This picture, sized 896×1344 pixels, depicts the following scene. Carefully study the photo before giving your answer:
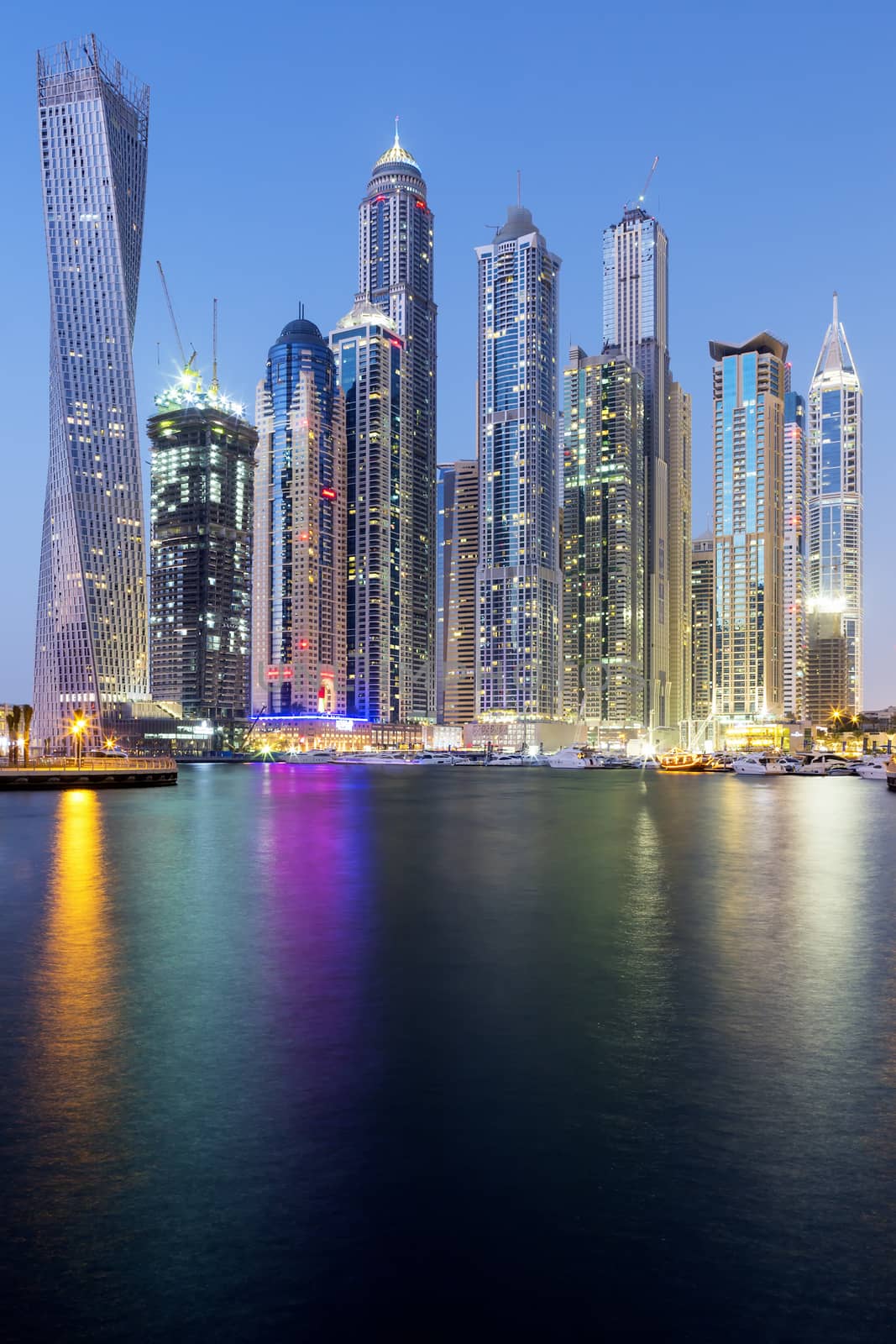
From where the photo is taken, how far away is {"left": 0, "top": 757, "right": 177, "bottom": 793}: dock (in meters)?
127

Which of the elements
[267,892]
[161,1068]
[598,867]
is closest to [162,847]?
[267,892]

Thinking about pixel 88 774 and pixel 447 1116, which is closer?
pixel 447 1116

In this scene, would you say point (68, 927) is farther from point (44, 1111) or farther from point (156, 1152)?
point (156, 1152)

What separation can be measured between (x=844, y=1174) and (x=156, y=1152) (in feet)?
31.5

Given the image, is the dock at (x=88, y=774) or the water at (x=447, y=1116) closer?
the water at (x=447, y=1116)

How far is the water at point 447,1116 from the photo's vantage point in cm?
1046

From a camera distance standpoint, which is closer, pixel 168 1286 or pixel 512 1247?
pixel 168 1286

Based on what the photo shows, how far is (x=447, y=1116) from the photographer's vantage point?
50.6 feet

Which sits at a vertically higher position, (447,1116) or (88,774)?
(447,1116)

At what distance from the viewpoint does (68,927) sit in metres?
32.0

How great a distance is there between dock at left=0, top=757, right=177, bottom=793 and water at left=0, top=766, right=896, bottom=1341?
95.7 metres

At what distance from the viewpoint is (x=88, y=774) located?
432 feet

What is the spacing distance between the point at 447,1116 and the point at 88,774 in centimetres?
12590

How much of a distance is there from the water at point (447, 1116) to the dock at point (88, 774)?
314ft
